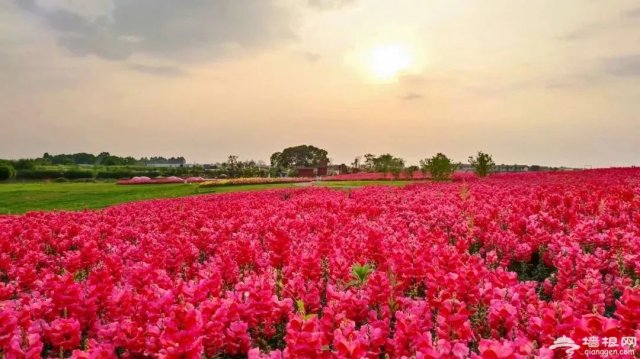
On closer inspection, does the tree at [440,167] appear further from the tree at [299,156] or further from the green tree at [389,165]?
the tree at [299,156]

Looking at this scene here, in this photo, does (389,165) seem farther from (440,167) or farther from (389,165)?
(440,167)

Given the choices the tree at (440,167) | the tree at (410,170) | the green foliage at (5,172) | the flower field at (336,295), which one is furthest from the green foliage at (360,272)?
the green foliage at (5,172)

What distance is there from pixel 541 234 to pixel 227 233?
A: 522 centimetres

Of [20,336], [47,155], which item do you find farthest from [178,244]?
[47,155]

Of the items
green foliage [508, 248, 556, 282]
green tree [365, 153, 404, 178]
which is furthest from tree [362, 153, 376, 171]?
green foliage [508, 248, 556, 282]

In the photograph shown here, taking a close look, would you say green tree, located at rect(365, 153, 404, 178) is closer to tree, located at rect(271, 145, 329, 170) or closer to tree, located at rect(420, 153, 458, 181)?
tree, located at rect(420, 153, 458, 181)

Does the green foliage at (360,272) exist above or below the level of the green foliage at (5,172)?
below

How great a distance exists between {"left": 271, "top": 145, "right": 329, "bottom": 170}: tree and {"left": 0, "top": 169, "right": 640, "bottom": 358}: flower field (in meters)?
128

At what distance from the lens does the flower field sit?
3.16 metres

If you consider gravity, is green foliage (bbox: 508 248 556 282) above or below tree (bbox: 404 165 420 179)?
below

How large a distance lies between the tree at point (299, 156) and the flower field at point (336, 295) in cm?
12802

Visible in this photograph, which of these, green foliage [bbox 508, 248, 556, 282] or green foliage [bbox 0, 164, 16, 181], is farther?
green foliage [bbox 0, 164, 16, 181]

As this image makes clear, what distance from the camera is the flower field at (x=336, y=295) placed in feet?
10.4

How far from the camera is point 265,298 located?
418 centimetres
